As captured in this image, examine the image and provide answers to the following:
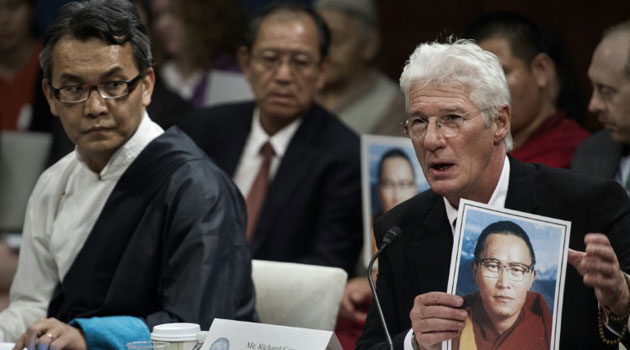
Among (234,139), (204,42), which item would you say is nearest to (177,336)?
(234,139)

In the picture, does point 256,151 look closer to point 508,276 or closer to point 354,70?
point 354,70

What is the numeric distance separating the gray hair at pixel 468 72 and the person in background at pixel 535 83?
118 centimetres

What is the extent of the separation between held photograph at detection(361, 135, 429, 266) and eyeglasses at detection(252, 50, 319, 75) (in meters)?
0.76

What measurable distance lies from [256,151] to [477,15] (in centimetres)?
176

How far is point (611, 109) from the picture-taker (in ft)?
10.5

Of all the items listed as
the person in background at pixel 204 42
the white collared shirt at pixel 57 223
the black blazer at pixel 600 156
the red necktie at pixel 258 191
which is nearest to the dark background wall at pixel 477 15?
the black blazer at pixel 600 156

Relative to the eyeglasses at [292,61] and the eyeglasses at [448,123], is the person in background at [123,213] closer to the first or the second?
the eyeglasses at [448,123]

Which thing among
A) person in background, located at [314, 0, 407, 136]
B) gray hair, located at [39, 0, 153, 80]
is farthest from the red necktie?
gray hair, located at [39, 0, 153, 80]

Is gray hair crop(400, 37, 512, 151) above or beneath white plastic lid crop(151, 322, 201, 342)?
above

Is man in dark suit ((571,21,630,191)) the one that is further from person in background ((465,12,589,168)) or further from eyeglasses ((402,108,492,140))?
eyeglasses ((402,108,492,140))

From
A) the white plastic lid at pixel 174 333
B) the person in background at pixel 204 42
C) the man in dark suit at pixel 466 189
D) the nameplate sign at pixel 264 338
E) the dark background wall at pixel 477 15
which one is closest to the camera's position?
the nameplate sign at pixel 264 338

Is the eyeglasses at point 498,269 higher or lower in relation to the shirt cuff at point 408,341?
higher

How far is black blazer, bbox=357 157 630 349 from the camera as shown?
7.07 ft

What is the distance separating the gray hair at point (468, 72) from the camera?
7.32ft
